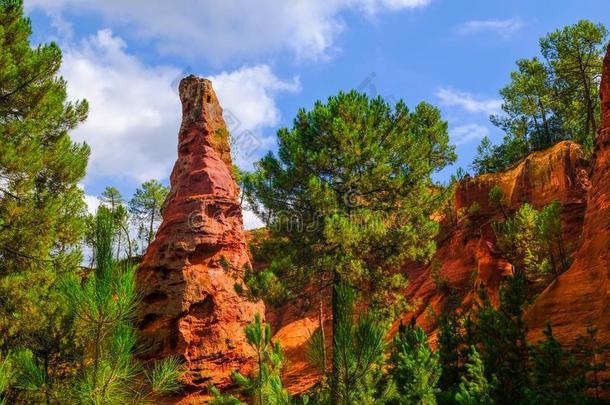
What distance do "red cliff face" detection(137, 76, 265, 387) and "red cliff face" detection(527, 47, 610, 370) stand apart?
992 centimetres

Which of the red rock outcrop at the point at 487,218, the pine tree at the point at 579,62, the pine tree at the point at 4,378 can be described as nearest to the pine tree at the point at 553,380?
the pine tree at the point at 4,378

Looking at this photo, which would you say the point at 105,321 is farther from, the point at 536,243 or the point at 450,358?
the point at 536,243

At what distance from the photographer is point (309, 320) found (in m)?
30.6

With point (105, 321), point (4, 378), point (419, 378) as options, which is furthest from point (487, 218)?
point (4, 378)

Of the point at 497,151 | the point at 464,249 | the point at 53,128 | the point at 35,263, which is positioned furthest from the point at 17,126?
the point at 497,151

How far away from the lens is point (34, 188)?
12.6m

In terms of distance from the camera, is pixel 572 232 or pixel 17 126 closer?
pixel 17 126

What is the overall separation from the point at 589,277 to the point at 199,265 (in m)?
13.9

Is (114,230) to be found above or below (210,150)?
below

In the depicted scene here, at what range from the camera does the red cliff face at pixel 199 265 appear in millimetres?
17000

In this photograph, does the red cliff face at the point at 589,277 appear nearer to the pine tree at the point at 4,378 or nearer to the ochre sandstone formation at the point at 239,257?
the ochre sandstone formation at the point at 239,257

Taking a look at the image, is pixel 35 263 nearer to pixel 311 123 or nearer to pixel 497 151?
pixel 311 123

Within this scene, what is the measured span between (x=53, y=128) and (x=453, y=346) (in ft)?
45.1

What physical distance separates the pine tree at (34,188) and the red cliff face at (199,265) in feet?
12.4
